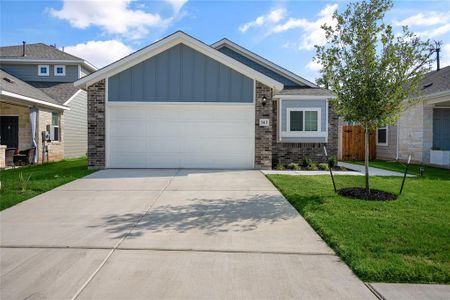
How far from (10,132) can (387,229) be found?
15.8 m

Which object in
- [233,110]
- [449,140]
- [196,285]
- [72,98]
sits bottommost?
[196,285]

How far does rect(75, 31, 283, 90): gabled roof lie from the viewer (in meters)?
11.5

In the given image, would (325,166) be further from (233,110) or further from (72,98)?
(72,98)

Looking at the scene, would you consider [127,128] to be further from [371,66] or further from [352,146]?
[352,146]

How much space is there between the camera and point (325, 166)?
42.5 ft

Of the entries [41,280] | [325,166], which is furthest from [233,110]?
[41,280]

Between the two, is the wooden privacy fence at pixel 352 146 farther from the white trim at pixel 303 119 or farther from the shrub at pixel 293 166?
the shrub at pixel 293 166

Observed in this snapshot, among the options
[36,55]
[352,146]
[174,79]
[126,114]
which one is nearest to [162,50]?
[174,79]

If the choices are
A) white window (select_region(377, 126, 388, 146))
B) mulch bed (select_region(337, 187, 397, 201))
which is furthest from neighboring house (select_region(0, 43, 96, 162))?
white window (select_region(377, 126, 388, 146))

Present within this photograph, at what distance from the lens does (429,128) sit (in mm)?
15023

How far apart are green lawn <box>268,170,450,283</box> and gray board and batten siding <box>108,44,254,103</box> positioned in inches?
196

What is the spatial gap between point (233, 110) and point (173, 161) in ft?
9.37

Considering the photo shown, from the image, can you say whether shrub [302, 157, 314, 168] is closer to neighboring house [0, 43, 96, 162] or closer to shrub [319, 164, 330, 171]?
shrub [319, 164, 330, 171]

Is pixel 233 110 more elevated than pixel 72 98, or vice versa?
pixel 72 98
